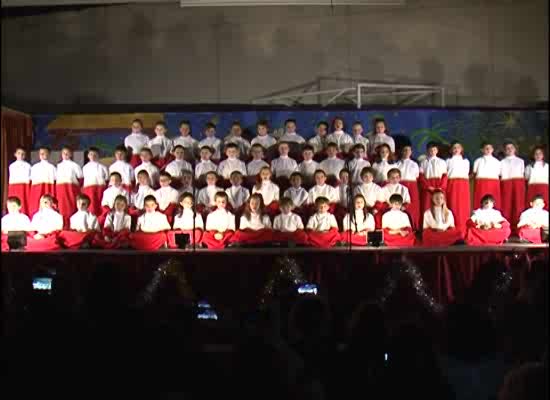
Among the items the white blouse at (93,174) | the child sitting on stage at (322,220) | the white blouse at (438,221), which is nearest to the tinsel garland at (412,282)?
the child sitting on stage at (322,220)

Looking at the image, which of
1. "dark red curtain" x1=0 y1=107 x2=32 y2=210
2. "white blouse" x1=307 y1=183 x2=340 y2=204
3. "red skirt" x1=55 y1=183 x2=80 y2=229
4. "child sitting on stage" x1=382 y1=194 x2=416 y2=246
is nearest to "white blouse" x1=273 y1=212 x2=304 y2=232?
"white blouse" x1=307 y1=183 x2=340 y2=204

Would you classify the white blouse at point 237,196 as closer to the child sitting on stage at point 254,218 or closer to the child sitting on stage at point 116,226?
the child sitting on stage at point 254,218

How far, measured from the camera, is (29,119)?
11609 mm

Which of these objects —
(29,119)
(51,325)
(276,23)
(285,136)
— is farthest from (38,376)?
(276,23)

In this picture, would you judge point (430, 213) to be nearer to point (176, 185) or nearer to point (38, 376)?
point (176, 185)

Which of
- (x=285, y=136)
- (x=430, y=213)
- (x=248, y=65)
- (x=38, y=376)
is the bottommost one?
(x=38, y=376)

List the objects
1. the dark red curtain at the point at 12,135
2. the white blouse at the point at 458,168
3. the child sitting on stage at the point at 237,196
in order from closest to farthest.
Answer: the child sitting on stage at the point at 237,196 < the white blouse at the point at 458,168 < the dark red curtain at the point at 12,135

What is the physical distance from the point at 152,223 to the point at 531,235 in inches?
195

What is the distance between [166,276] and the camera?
7727 mm

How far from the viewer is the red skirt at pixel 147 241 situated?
894 cm

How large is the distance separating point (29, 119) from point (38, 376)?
9540 mm

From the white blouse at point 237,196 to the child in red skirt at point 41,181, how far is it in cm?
273

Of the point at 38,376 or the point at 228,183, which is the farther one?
the point at 228,183

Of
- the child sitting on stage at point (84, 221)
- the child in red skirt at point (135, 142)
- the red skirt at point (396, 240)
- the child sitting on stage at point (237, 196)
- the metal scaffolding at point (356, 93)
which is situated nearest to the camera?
the red skirt at point (396, 240)
